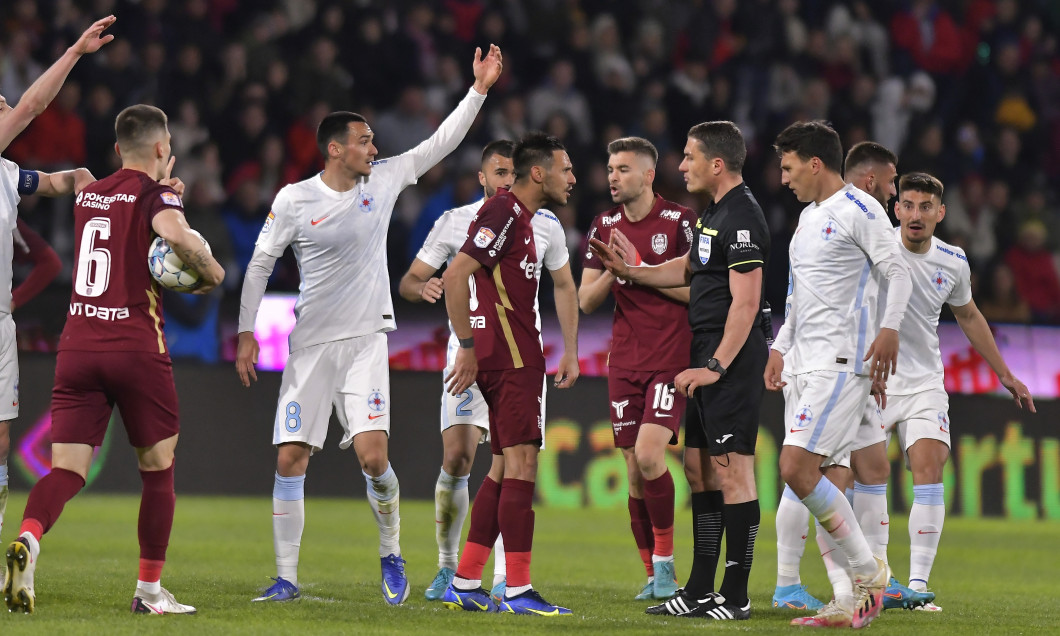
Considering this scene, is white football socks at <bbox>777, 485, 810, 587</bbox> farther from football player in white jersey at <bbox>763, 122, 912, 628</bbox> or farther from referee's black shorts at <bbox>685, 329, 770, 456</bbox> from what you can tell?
referee's black shorts at <bbox>685, 329, 770, 456</bbox>

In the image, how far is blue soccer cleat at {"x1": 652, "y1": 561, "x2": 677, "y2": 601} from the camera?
7.41 metres

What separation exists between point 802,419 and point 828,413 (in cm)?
12

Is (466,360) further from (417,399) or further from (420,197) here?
(420,197)

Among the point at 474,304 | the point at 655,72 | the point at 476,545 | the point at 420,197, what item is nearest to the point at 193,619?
the point at 476,545

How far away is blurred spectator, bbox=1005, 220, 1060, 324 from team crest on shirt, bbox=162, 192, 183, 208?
11.5 m

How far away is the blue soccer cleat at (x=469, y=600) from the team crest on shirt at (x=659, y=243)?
219 cm

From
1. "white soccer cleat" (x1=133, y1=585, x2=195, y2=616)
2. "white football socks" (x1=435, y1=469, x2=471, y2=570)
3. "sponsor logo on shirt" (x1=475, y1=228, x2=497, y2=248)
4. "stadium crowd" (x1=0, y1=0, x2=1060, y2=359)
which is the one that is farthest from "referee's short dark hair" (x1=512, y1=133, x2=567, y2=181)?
"stadium crowd" (x1=0, y1=0, x2=1060, y2=359)

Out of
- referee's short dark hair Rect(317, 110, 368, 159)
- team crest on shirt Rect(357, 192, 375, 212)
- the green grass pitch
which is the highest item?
referee's short dark hair Rect(317, 110, 368, 159)

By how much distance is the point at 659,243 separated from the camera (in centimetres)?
763

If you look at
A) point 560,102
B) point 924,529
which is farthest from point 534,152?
point 560,102

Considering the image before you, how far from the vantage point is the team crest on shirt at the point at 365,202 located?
24.0ft

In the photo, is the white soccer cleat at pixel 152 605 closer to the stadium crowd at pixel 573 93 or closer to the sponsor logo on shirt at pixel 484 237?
the sponsor logo on shirt at pixel 484 237

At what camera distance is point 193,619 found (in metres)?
5.93

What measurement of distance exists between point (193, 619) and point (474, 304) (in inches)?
85.7
